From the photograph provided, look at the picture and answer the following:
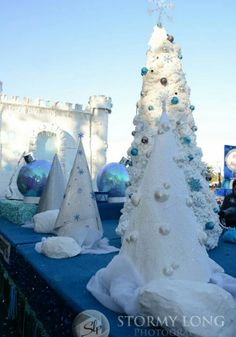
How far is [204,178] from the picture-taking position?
404 centimetres

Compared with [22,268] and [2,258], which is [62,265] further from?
[2,258]

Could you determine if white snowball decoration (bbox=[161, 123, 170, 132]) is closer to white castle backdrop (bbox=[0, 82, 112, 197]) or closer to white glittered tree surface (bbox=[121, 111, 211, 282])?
white glittered tree surface (bbox=[121, 111, 211, 282])

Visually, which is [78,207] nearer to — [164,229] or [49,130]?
[164,229]

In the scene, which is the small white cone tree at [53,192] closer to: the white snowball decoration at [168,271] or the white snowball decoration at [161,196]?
the white snowball decoration at [161,196]

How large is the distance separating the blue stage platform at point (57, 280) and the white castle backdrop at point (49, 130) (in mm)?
7177

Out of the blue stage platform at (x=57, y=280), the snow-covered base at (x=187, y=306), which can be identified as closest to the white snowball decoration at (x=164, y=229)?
the snow-covered base at (x=187, y=306)

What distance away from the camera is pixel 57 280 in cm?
232

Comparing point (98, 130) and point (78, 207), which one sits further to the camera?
point (98, 130)

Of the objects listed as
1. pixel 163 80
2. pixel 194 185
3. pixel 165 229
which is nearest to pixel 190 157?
pixel 194 185

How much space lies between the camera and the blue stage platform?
1884 mm

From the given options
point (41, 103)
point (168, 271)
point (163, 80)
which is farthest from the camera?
point (41, 103)

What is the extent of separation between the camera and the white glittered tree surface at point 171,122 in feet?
12.7

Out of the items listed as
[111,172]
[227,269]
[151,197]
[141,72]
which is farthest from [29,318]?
[111,172]

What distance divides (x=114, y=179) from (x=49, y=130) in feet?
18.4
